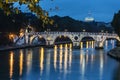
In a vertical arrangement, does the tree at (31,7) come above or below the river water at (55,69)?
above

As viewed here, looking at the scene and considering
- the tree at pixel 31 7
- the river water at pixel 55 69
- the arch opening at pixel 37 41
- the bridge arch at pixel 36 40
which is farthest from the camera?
the arch opening at pixel 37 41

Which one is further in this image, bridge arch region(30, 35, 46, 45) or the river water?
bridge arch region(30, 35, 46, 45)

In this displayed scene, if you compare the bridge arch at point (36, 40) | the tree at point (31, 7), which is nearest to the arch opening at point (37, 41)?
the bridge arch at point (36, 40)

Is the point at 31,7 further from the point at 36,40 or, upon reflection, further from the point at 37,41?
the point at 36,40

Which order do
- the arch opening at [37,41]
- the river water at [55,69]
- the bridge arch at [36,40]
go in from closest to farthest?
the river water at [55,69]
the bridge arch at [36,40]
the arch opening at [37,41]

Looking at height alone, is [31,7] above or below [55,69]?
above

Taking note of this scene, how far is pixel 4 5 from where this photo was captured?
18.2 ft

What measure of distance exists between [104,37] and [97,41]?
11.6 feet

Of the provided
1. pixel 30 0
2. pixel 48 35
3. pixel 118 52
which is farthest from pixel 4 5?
pixel 48 35

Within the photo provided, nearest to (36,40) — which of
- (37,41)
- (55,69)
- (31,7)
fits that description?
(37,41)

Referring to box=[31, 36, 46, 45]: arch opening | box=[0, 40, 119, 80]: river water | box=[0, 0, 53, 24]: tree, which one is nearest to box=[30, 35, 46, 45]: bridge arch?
box=[31, 36, 46, 45]: arch opening

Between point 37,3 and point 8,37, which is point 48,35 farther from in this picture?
point 37,3

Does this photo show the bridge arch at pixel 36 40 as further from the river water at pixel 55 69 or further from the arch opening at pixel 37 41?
the river water at pixel 55 69

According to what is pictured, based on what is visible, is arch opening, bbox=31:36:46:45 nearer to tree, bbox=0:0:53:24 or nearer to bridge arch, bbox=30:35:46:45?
bridge arch, bbox=30:35:46:45
